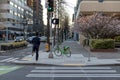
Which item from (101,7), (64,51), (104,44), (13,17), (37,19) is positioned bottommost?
(64,51)

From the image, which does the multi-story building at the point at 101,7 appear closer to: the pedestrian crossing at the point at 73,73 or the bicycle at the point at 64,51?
the bicycle at the point at 64,51

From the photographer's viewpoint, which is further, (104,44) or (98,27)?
(98,27)

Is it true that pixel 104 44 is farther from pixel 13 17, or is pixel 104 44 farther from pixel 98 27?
pixel 13 17

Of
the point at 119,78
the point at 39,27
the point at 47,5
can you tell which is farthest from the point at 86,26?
the point at 39,27

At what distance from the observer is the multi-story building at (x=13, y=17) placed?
112 meters

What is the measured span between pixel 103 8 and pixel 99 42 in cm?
2873

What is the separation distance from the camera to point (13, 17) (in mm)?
122250

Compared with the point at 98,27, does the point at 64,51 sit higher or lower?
lower

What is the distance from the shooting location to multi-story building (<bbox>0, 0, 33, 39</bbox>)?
112 meters

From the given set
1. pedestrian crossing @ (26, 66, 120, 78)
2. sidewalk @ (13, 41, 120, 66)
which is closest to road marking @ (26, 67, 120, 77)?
pedestrian crossing @ (26, 66, 120, 78)

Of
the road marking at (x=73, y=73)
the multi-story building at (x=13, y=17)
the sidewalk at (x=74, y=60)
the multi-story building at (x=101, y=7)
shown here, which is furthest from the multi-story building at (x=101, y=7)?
the multi-story building at (x=13, y=17)

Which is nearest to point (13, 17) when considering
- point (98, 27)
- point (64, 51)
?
point (98, 27)

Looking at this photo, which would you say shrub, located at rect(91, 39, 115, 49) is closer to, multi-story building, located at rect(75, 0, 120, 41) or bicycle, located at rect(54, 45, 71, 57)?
bicycle, located at rect(54, 45, 71, 57)

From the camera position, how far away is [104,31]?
4228cm
